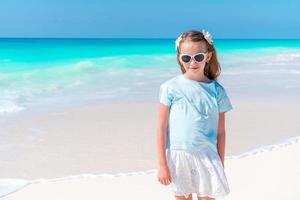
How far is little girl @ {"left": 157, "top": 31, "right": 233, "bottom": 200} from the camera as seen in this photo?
257 centimetres

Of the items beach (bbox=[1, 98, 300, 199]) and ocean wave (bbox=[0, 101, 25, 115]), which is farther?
ocean wave (bbox=[0, 101, 25, 115])

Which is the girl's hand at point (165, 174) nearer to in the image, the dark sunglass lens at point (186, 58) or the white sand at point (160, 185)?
the dark sunglass lens at point (186, 58)

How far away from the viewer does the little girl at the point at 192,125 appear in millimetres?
2574

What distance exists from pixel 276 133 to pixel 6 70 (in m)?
14.5

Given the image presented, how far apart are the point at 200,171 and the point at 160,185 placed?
4.75 feet

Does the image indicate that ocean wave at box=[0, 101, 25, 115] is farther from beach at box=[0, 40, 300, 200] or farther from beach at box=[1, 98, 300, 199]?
beach at box=[1, 98, 300, 199]

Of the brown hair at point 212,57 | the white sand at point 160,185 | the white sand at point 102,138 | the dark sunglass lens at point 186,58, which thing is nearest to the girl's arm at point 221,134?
the brown hair at point 212,57

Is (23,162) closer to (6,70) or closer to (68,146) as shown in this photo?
(68,146)

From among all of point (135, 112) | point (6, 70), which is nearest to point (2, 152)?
point (135, 112)

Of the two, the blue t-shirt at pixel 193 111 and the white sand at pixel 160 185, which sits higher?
the blue t-shirt at pixel 193 111

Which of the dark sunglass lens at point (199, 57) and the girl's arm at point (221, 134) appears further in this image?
the girl's arm at point (221, 134)

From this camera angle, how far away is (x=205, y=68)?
2.69 metres

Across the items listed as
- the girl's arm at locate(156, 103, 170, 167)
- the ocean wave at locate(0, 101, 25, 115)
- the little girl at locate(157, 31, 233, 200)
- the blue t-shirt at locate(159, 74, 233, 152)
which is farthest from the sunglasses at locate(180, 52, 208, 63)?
the ocean wave at locate(0, 101, 25, 115)

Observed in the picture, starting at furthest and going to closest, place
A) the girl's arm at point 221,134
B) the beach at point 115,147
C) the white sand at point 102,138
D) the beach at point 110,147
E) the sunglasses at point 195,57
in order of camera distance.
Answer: the white sand at point 102,138 → the beach at point 110,147 → the beach at point 115,147 → the girl's arm at point 221,134 → the sunglasses at point 195,57
